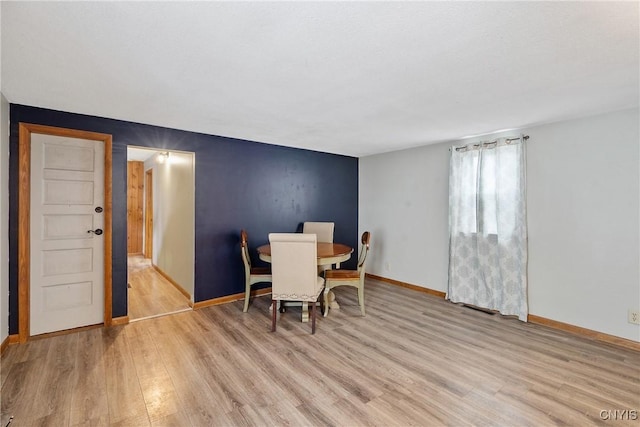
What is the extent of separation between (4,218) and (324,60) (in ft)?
9.92

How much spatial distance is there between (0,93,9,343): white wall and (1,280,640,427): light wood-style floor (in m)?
0.32

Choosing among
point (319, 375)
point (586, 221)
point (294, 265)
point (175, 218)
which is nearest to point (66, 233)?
point (175, 218)

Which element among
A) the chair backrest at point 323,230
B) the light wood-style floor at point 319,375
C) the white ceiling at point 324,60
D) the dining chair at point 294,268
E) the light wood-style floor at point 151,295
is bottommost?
the light wood-style floor at point 319,375

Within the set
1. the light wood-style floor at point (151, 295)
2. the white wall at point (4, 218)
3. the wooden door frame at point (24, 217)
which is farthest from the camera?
the light wood-style floor at point (151, 295)

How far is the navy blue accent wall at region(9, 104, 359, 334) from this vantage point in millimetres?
2969

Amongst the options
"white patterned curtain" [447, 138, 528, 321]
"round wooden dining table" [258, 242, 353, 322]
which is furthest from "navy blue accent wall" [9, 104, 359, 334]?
"white patterned curtain" [447, 138, 528, 321]

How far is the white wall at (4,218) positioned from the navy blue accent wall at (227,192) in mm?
51

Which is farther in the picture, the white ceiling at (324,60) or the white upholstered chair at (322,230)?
the white upholstered chair at (322,230)

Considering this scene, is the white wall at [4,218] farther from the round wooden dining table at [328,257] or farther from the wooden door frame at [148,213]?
the wooden door frame at [148,213]

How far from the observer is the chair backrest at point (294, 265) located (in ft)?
9.75

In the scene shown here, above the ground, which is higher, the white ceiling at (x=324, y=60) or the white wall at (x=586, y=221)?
the white ceiling at (x=324, y=60)

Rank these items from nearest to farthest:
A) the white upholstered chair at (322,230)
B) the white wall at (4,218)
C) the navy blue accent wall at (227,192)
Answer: the white wall at (4,218), the navy blue accent wall at (227,192), the white upholstered chair at (322,230)

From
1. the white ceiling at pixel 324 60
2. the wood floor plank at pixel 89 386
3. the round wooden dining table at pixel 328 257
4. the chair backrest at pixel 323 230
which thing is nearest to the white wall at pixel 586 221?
the white ceiling at pixel 324 60

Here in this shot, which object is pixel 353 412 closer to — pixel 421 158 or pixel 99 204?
pixel 99 204
